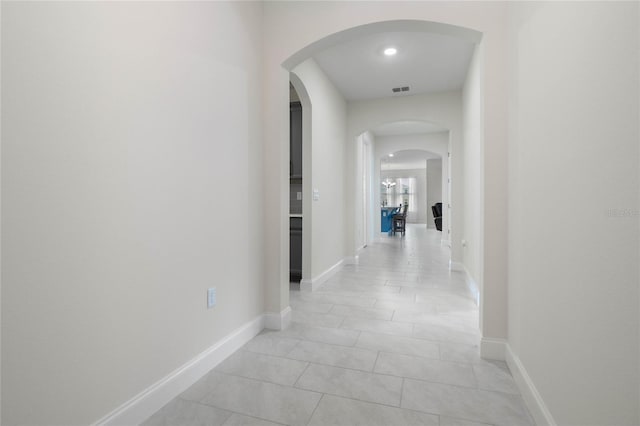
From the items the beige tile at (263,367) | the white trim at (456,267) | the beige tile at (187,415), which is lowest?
the beige tile at (263,367)

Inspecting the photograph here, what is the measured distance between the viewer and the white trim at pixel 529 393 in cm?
132

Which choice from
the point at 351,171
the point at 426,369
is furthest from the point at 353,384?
the point at 351,171

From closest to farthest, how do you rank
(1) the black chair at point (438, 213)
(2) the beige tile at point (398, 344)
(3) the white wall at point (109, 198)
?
(3) the white wall at point (109, 198)
(2) the beige tile at point (398, 344)
(1) the black chair at point (438, 213)

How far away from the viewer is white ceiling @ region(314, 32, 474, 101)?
3.44 metres

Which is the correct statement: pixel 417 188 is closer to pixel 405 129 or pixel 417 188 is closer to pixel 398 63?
pixel 405 129

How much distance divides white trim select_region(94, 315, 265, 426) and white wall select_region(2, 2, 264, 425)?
0.04 m

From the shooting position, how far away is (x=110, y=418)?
128 cm

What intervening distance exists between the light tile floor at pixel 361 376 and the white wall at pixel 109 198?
294 mm

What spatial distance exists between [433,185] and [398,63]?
37.2ft

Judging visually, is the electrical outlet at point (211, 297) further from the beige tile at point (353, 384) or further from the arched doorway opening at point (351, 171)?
the arched doorway opening at point (351, 171)

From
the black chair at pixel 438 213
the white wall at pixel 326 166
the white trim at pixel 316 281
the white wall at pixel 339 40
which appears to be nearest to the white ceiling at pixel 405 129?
the white wall at pixel 326 166

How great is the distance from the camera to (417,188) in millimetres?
17078

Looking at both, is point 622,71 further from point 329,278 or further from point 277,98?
point 329,278

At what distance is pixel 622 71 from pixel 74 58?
172 cm
